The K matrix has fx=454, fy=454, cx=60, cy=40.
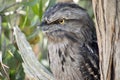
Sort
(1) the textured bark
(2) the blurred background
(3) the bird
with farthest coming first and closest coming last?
1. (2) the blurred background
2. (3) the bird
3. (1) the textured bark

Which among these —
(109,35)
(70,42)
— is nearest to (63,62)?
(70,42)

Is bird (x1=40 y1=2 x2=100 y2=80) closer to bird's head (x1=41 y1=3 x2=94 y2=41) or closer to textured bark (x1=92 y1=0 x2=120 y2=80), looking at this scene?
bird's head (x1=41 y1=3 x2=94 y2=41)

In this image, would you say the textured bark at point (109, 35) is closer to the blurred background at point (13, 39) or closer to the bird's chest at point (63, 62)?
the bird's chest at point (63, 62)

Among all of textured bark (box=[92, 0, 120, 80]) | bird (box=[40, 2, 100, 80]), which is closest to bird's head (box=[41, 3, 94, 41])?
bird (box=[40, 2, 100, 80])

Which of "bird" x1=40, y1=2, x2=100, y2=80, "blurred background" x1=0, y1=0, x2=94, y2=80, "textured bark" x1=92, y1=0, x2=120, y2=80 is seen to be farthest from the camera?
"blurred background" x1=0, y1=0, x2=94, y2=80

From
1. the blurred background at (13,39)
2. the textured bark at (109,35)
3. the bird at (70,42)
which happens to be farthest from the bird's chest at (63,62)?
the textured bark at (109,35)

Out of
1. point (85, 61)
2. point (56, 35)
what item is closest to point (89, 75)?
point (85, 61)
